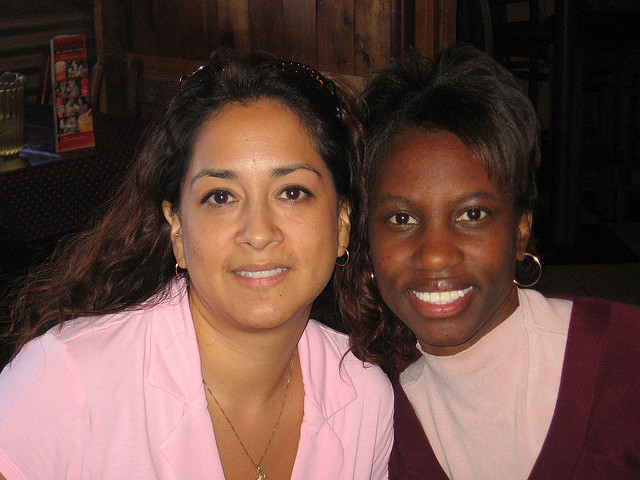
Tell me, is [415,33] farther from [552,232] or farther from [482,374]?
[482,374]

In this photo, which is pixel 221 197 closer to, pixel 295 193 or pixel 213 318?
pixel 295 193

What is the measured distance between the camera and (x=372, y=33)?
4434 millimetres

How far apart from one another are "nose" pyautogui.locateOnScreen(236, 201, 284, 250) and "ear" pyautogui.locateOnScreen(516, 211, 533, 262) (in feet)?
1.89

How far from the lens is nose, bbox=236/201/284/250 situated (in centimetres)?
136

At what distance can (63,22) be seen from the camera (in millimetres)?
5527

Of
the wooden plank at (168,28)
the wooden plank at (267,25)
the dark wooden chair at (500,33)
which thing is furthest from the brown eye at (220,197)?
the wooden plank at (168,28)

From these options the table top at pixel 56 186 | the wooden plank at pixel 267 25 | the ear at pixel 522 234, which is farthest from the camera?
the wooden plank at pixel 267 25

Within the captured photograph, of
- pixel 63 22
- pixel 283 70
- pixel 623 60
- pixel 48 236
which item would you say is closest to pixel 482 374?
pixel 283 70

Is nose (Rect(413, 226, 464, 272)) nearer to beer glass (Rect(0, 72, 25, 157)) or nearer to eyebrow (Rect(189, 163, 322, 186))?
eyebrow (Rect(189, 163, 322, 186))

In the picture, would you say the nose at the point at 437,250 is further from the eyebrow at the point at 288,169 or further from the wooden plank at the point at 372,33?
the wooden plank at the point at 372,33

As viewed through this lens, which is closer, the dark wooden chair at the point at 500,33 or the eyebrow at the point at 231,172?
Answer: the eyebrow at the point at 231,172

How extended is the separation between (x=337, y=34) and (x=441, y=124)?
3197 millimetres

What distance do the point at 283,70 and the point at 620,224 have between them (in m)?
4.09

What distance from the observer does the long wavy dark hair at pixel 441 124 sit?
1.56 meters
